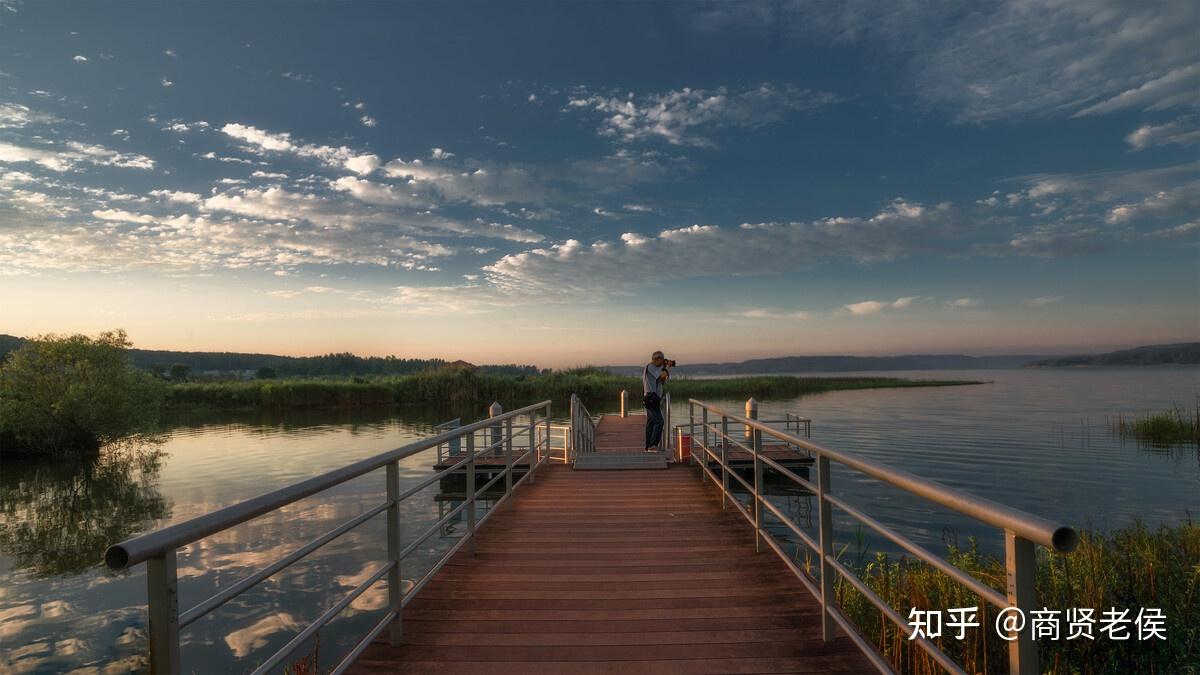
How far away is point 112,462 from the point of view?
72.8 feet

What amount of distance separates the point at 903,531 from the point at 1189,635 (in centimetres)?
547

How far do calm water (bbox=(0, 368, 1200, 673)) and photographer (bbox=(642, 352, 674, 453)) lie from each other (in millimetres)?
3560

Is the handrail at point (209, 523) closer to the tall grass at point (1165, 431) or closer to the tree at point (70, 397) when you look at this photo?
the tall grass at point (1165, 431)

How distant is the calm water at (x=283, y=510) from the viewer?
7.45 meters

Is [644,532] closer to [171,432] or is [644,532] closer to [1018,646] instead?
[1018,646]

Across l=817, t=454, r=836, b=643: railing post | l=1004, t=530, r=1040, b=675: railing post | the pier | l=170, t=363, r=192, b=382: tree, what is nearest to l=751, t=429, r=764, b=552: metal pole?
the pier

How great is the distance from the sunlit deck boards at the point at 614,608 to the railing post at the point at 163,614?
1.64 m

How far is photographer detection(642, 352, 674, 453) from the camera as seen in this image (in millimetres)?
11367

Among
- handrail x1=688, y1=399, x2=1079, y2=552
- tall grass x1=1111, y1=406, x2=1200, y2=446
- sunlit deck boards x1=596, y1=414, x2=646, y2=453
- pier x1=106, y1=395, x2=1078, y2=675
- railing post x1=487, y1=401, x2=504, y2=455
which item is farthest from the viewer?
tall grass x1=1111, y1=406, x2=1200, y2=446

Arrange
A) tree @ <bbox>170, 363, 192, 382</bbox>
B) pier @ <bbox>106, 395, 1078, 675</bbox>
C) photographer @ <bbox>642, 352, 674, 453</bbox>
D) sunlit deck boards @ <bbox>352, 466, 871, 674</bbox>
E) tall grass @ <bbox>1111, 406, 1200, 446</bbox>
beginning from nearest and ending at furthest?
pier @ <bbox>106, 395, 1078, 675</bbox>, sunlit deck boards @ <bbox>352, 466, 871, 674</bbox>, photographer @ <bbox>642, 352, 674, 453</bbox>, tall grass @ <bbox>1111, 406, 1200, 446</bbox>, tree @ <bbox>170, 363, 192, 382</bbox>

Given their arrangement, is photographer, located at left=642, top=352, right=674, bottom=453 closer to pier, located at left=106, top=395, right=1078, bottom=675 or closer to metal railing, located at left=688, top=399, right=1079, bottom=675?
pier, located at left=106, top=395, right=1078, bottom=675

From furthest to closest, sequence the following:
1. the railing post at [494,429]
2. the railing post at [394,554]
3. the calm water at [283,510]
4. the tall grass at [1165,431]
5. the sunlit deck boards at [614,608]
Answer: the tall grass at [1165,431], the railing post at [494,429], the calm water at [283,510], the railing post at [394,554], the sunlit deck boards at [614,608]

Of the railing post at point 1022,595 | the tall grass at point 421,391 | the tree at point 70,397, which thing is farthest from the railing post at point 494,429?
the tall grass at point 421,391

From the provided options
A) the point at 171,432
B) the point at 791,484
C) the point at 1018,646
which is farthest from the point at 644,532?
the point at 171,432
